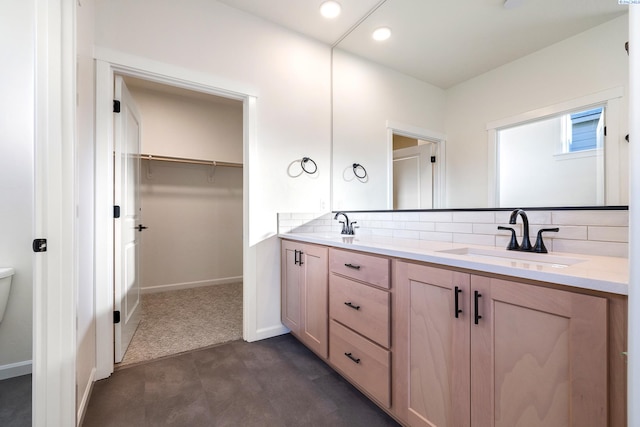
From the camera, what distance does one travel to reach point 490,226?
4.99 ft

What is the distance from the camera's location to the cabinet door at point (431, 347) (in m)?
1.04

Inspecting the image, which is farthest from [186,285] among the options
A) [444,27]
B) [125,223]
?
[444,27]

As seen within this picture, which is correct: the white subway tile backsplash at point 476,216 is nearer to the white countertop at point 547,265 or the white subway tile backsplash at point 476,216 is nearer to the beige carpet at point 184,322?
the white countertop at point 547,265

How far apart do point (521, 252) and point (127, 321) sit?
8.48 ft

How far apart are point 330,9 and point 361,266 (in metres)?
2.08

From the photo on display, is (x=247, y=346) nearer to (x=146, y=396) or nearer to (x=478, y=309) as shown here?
(x=146, y=396)

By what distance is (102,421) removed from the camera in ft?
4.62

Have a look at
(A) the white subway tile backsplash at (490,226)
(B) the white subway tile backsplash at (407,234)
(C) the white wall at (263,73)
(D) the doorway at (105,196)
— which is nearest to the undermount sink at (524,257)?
(A) the white subway tile backsplash at (490,226)

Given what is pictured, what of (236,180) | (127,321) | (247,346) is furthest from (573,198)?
(236,180)

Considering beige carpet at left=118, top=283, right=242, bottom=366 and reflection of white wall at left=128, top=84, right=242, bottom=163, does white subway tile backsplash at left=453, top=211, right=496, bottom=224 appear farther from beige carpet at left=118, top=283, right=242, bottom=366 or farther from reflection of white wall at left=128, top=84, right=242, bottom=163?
reflection of white wall at left=128, top=84, right=242, bottom=163

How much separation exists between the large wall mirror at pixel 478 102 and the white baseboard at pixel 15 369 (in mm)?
2417

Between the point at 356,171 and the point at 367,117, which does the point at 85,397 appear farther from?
the point at 367,117

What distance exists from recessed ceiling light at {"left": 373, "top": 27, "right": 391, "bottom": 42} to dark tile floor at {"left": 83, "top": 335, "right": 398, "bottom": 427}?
254cm

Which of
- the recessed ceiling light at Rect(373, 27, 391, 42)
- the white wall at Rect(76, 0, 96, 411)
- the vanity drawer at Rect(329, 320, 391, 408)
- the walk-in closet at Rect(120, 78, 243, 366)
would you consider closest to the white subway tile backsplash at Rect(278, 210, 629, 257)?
the vanity drawer at Rect(329, 320, 391, 408)
